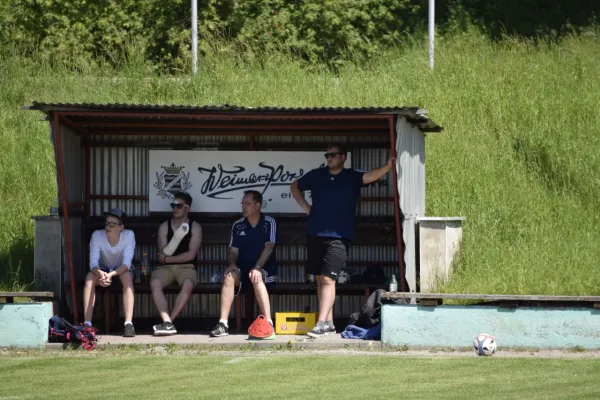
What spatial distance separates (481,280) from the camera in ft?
42.8

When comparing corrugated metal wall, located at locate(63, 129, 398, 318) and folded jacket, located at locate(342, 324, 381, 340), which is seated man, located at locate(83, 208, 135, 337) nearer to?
corrugated metal wall, located at locate(63, 129, 398, 318)

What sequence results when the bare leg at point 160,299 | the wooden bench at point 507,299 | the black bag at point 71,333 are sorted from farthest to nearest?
1. the bare leg at point 160,299
2. the black bag at point 71,333
3. the wooden bench at point 507,299

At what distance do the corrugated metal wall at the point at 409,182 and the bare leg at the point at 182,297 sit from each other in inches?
101

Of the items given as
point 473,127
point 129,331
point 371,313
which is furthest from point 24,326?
point 473,127

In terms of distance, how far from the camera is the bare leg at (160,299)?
13.0m

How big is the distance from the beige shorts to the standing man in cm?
144

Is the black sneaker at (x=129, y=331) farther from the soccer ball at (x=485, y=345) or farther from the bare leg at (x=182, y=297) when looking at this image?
the soccer ball at (x=485, y=345)

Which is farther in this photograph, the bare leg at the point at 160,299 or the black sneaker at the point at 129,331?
the bare leg at the point at 160,299

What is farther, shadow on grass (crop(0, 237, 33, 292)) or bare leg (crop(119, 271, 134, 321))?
shadow on grass (crop(0, 237, 33, 292))

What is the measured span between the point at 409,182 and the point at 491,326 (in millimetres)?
2110

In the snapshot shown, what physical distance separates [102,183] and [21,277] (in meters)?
1.57

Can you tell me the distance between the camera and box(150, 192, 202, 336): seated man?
13164 mm

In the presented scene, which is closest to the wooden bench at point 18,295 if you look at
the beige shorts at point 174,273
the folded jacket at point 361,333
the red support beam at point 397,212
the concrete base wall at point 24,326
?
the concrete base wall at point 24,326

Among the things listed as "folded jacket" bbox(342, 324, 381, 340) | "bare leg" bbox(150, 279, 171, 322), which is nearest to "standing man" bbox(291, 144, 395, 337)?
"folded jacket" bbox(342, 324, 381, 340)
